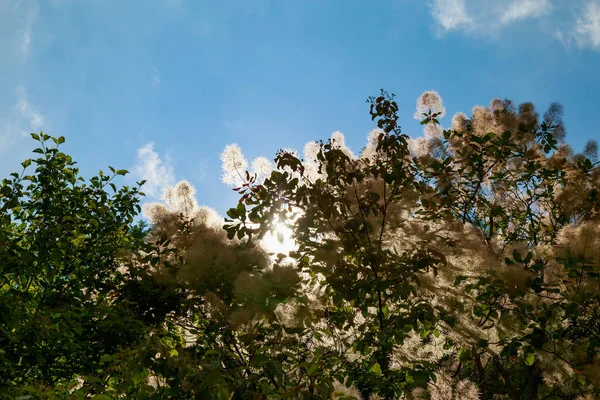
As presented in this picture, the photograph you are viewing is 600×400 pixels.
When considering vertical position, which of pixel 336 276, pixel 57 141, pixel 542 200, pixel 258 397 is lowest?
pixel 258 397

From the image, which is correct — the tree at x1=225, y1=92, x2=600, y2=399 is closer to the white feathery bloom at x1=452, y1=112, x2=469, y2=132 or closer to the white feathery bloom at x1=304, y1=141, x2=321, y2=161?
the white feathery bloom at x1=304, y1=141, x2=321, y2=161

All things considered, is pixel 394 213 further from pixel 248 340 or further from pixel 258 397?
pixel 258 397

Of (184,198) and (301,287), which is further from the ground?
(184,198)

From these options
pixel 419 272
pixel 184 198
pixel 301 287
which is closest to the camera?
pixel 301 287

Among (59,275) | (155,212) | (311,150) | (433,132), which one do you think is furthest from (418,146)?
(59,275)

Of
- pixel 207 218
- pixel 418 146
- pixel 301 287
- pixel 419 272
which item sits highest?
pixel 418 146

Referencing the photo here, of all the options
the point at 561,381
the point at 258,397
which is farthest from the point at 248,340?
the point at 561,381

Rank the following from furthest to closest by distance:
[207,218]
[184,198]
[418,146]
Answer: [418,146] → [184,198] → [207,218]

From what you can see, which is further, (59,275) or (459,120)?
(459,120)

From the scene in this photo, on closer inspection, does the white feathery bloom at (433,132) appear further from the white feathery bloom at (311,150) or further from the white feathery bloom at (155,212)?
the white feathery bloom at (155,212)

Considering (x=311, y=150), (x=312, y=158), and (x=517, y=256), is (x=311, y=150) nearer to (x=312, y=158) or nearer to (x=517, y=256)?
(x=312, y=158)

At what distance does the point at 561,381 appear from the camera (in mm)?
2637

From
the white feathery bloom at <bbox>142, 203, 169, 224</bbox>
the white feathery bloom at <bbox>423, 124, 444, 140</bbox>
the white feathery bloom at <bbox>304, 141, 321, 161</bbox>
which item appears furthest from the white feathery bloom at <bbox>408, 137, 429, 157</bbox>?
the white feathery bloom at <bbox>142, 203, 169, 224</bbox>

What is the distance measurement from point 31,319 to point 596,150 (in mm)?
5291
